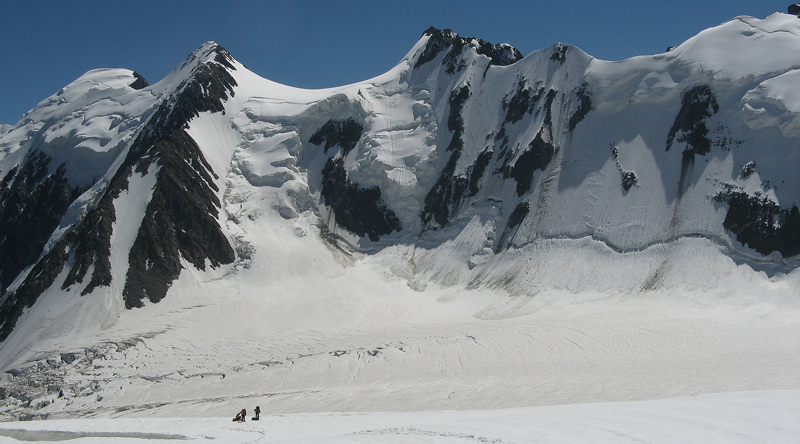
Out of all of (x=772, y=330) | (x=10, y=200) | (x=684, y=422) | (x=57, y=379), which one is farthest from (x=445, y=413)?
(x=10, y=200)

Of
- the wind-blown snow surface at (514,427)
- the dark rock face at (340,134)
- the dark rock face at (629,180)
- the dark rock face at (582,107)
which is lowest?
the wind-blown snow surface at (514,427)

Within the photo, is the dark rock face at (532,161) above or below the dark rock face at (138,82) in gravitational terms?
below

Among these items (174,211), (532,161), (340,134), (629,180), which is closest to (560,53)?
(532,161)

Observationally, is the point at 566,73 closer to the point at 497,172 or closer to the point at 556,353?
the point at 497,172

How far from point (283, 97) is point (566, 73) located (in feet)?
122

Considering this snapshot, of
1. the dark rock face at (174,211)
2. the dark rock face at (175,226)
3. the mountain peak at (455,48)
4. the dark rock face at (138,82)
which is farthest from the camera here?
the dark rock face at (138,82)

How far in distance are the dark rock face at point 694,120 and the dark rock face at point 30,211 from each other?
69.1 meters

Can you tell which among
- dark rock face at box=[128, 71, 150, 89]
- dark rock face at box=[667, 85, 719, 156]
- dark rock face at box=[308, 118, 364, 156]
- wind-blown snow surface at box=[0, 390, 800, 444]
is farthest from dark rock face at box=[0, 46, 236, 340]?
dark rock face at box=[667, 85, 719, 156]

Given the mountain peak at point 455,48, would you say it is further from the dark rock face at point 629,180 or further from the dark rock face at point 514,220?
the dark rock face at point 629,180

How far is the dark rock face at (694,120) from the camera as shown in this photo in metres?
48.7

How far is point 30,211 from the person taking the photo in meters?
67.7

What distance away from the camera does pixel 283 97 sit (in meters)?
73.8

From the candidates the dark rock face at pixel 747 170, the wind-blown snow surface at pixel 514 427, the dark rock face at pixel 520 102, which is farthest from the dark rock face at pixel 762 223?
the wind-blown snow surface at pixel 514 427

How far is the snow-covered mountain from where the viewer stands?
4391cm
